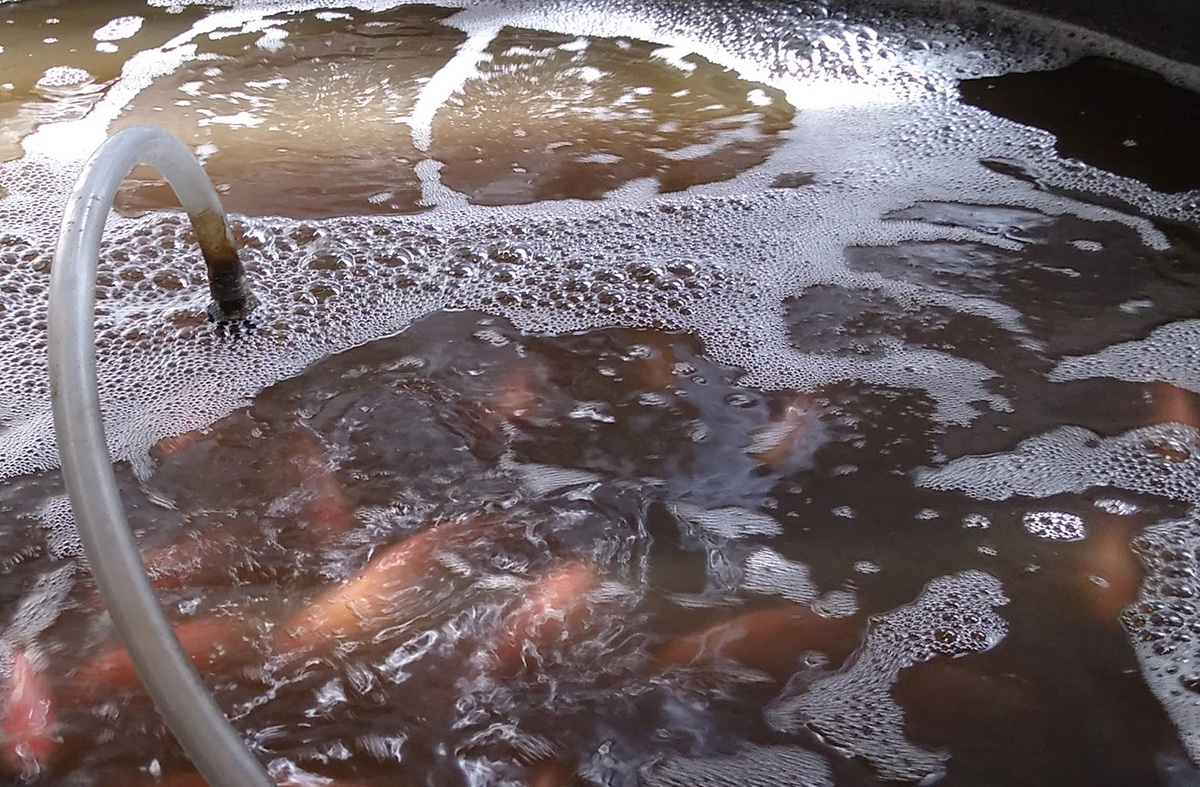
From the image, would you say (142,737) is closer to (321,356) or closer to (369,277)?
(321,356)

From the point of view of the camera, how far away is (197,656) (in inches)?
27.9

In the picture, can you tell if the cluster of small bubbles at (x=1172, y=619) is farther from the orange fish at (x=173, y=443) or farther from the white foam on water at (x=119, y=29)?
the white foam on water at (x=119, y=29)

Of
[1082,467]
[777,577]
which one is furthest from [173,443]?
[1082,467]

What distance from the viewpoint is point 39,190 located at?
1.39m

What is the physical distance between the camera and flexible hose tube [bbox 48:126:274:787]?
1.49 feet

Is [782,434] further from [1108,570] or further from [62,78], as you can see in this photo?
[62,78]

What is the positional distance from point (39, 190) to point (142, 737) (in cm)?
101

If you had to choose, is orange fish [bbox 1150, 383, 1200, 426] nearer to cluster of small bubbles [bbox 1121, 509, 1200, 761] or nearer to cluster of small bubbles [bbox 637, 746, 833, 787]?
cluster of small bubbles [bbox 1121, 509, 1200, 761]

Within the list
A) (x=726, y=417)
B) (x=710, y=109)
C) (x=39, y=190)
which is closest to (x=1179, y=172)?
(x=710, y=109)

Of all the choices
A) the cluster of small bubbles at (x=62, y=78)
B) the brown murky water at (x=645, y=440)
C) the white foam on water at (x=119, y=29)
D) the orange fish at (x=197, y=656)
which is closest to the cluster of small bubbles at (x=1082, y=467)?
the brown murky water at (x=645, y=440)

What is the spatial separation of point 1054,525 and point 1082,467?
9 centimetres

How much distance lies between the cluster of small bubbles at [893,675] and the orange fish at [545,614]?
0.53 ft

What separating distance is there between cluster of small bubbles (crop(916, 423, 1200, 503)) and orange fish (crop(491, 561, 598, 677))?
0.32 metres

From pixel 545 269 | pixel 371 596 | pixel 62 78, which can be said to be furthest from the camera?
pixel 62 78
